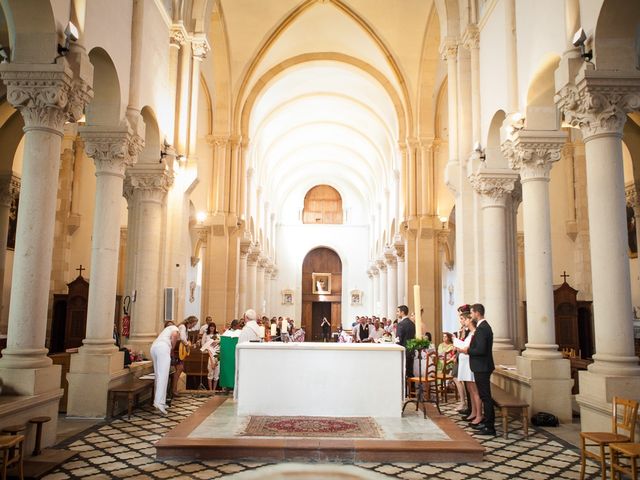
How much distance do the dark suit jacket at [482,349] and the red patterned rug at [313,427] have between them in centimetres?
145

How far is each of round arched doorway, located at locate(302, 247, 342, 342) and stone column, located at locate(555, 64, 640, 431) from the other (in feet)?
95.1

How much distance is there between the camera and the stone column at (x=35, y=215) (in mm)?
5965

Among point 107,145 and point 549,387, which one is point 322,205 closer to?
point 107,145

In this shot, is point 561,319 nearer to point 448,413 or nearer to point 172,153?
point 448,413

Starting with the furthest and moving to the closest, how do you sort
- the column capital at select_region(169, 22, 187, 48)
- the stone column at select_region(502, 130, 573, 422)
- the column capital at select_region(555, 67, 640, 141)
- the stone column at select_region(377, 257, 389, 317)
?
the stone column at select_region(377, 257, 389, 317) < the column capital at select_region(169, 22, 187, 48) < the stone column at select_region(502, 130, 573, 422) < the column capital at select_region(555, 67, 640, 141)

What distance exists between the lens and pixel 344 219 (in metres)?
36.1

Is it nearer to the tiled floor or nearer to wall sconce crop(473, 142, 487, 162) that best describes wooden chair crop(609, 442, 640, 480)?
the tiled floor

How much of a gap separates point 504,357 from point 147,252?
21.0ft

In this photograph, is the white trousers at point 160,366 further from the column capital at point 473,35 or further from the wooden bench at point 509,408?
the column capital at point 473,35

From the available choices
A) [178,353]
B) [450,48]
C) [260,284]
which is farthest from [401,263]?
[178,353]

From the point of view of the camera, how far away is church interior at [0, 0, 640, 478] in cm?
616

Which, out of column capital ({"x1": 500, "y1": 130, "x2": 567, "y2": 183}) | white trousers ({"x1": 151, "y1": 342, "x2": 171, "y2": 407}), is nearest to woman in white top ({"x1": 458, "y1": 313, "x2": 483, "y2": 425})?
column capital ({"x1": 500, "y1": 130, "x2": 567, "y2": 183})

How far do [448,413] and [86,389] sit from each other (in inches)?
201

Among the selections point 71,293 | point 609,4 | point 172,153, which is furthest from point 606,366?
point 71,293
